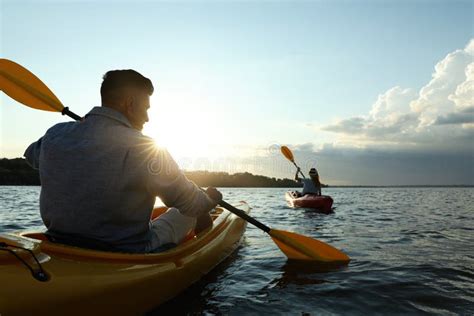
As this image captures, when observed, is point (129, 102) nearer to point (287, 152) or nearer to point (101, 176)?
point (101, 176)

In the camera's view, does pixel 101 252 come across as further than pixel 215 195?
No

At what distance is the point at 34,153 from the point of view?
3205 mm

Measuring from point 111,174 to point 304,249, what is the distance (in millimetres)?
3850

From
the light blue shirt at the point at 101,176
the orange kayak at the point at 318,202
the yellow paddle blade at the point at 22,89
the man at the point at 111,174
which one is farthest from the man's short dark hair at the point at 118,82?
the orange kayak at the point at 318,202

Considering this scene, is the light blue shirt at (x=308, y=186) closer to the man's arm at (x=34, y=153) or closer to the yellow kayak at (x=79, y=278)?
the yellow kayak at (x=79, y=278)

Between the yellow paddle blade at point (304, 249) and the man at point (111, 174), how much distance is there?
9.08 ft

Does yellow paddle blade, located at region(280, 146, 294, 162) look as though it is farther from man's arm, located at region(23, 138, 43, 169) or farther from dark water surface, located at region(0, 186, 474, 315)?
man's arm, located at region(23, 138, 43, 169)

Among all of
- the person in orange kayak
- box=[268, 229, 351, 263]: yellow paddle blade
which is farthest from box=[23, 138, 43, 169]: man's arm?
the person in orange kayak

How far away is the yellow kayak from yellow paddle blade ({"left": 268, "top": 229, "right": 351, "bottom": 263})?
2.13 meters

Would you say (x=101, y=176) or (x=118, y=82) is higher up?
(x=118, y=82)

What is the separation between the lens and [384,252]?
657cm

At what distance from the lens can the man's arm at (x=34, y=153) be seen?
3.20 m

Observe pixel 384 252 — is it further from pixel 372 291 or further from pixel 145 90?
pixel 145 90

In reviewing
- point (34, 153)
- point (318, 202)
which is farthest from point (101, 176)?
point (318, 202)
